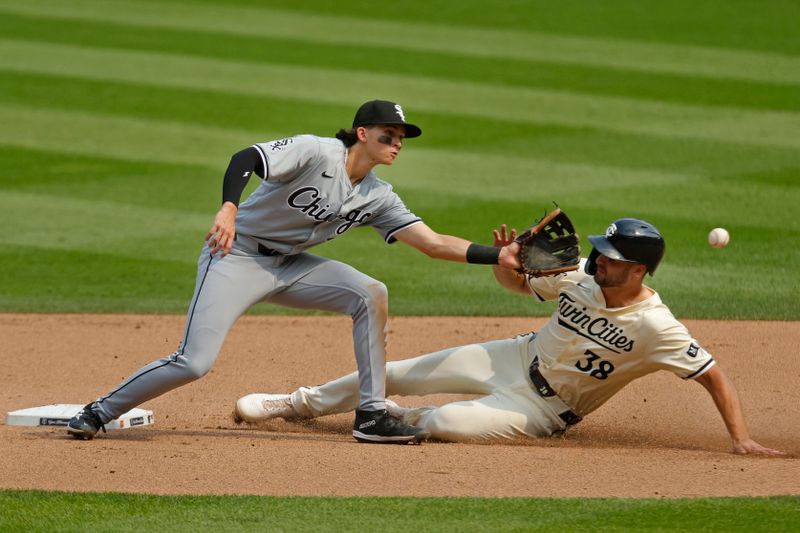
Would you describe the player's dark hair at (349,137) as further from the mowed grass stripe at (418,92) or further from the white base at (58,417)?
the mowed grass stripe at (418,92)

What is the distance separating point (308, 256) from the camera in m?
6.09

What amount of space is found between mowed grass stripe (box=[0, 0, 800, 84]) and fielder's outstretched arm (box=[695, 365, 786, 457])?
29.6 ft

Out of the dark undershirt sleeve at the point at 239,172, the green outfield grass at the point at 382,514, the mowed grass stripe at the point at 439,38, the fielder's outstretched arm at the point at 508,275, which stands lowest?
the green outfield grass at the point at 382,514

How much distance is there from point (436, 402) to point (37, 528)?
2778 mm

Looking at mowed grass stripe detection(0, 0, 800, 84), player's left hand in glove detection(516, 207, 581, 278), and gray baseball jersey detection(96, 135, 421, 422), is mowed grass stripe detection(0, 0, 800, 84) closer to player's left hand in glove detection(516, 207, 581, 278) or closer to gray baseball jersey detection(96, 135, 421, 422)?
player's left hand in glove detection(516, 207, 581, 278)

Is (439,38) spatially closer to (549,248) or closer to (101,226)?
(101,226)

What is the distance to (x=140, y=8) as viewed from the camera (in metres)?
17.0

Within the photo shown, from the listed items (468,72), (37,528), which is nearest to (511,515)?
(37,528)

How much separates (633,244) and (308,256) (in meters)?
1.57

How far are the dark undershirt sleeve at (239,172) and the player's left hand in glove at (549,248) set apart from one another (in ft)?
4.16

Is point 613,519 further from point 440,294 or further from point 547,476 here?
point 440,294

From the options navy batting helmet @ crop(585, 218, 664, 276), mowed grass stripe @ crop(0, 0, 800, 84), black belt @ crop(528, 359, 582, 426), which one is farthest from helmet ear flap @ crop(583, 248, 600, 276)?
mowed grass stripe @ crop(0, 0, 800, 84)

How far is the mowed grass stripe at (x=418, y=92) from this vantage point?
12.5m

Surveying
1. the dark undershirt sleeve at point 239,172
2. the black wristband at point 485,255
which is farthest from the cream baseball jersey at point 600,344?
the dark undershirt sleeve at point 239,172
